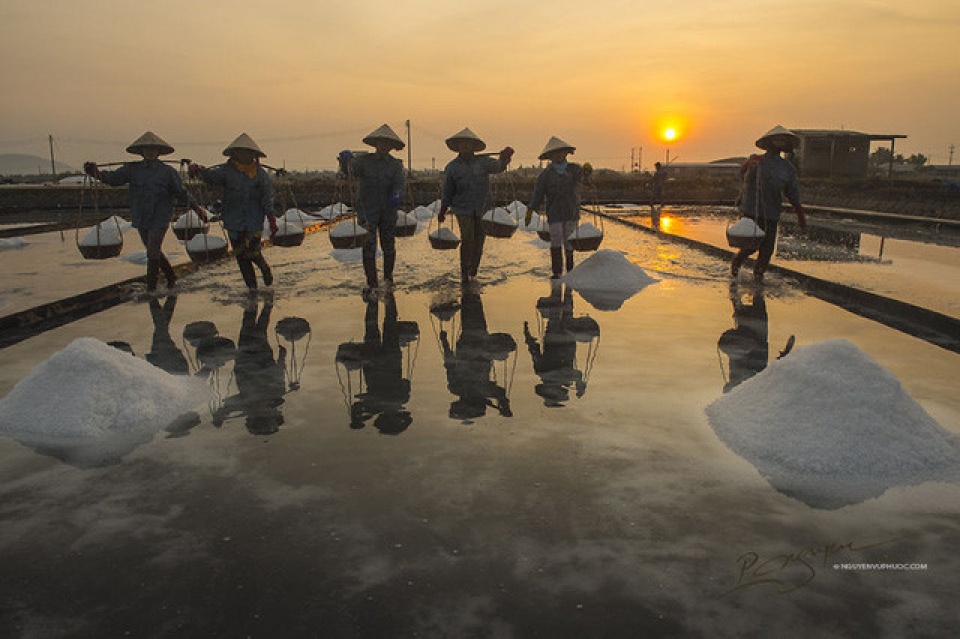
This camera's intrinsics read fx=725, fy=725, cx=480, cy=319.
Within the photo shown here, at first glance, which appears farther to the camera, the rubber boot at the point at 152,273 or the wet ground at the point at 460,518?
the rubber boot at the point at 152,273

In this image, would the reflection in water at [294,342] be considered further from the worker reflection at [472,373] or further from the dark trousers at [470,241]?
the dark trousers at [470,241]

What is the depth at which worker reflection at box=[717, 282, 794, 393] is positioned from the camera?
504 cm

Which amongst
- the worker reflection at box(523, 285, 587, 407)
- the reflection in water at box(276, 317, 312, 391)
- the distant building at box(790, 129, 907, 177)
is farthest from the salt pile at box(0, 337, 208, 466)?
the distant building at box(790, 129, 907, 177)

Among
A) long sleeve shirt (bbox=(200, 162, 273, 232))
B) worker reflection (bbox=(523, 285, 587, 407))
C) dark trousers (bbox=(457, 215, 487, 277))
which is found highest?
long sleeve shirt (bbox=(200, 162, 273, 232))

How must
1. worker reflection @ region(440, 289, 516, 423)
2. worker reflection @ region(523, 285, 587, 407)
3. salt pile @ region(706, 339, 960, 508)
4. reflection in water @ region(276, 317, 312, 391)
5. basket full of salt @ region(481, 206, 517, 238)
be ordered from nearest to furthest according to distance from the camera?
salt pile @ region(706, 339, 960, 508) < worker reflection @ region(440, 289, 516, 423) < worker reflection @ region(523, 285, 587, 407) < reflection in water @ region(276, 317, 312, 391) < basket full of salt @ region(481, 206, 517, 238)

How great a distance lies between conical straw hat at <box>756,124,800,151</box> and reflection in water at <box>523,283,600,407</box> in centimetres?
320

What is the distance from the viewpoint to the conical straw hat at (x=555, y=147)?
28.9ft

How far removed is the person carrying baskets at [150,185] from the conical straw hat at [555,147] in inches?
167

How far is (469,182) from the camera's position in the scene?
28.7 ft

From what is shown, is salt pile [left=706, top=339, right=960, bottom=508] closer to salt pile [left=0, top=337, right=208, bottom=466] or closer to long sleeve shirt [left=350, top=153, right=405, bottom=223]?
salt pile [left=0, top=337, right=208, bottom=466]

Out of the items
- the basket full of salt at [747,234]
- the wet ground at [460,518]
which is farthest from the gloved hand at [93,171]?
the basket full of salt at [747,234]

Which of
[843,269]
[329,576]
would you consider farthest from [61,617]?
[843,269]

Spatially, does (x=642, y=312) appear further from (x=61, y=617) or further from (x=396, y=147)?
(x=61, y=617)

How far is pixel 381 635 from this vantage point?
2158mm
